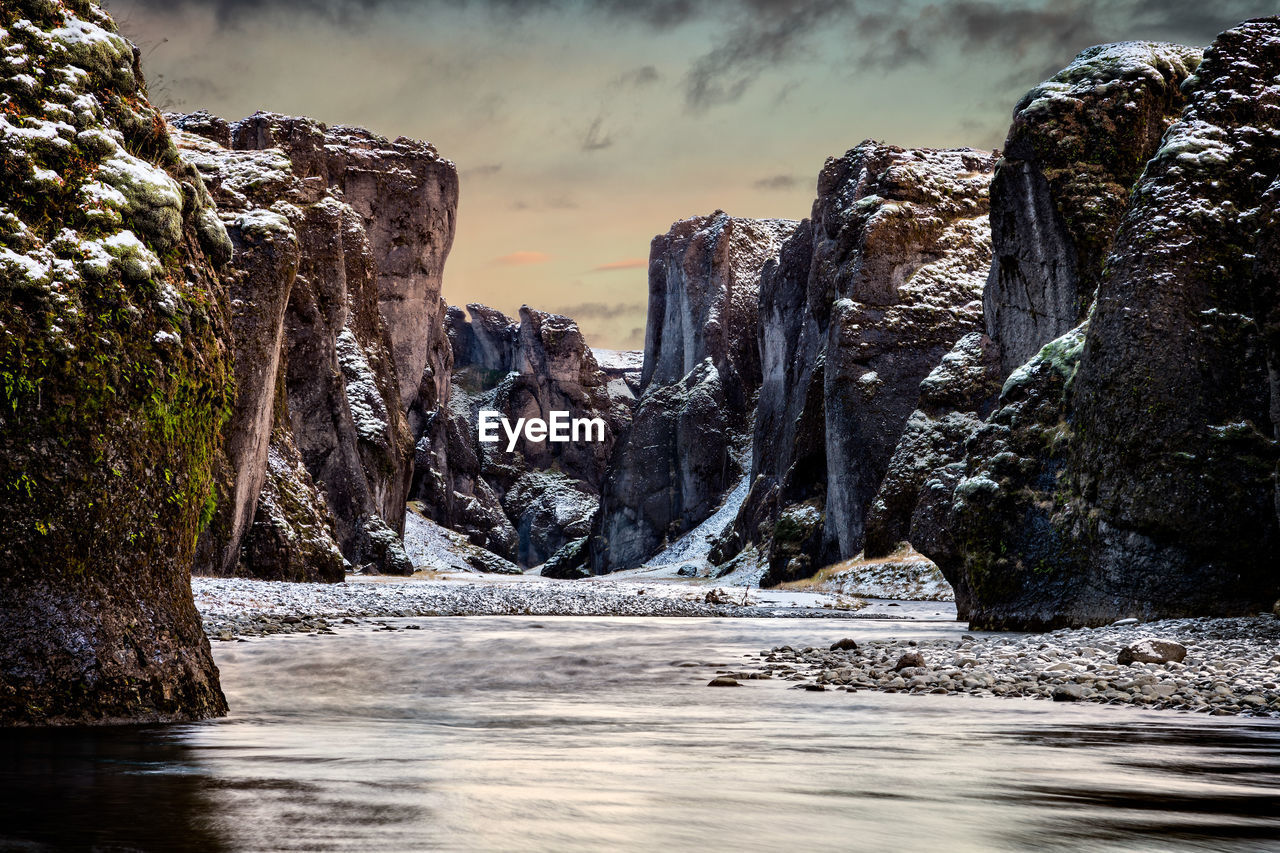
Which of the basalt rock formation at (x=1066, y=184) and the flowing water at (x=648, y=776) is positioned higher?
the basalt rock formation at (x=1066, y=184)

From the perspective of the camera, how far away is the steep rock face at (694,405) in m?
126

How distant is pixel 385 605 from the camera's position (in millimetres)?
34688

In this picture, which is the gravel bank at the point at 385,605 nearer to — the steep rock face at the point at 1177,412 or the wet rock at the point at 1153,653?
the steep rock face at the point at 1177,412

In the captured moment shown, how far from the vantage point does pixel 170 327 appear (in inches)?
401

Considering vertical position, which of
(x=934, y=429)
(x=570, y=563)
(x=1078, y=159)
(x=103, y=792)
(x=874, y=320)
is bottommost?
(x=570, y=563)

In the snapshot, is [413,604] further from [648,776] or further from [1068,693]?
[648,776]

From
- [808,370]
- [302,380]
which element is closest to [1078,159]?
[302,380]

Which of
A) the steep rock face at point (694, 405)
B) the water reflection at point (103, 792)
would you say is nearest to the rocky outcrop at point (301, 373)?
the water reflection at point (103, 792)

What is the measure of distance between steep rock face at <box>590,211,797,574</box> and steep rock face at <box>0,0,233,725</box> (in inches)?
4317

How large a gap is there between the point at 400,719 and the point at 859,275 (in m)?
60.1

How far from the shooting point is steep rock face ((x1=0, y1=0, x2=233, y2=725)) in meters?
8.77

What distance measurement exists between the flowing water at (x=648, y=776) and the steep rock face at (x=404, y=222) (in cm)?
10646

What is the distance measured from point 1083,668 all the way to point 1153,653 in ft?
3.34

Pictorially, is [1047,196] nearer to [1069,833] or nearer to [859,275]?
[859,275]
